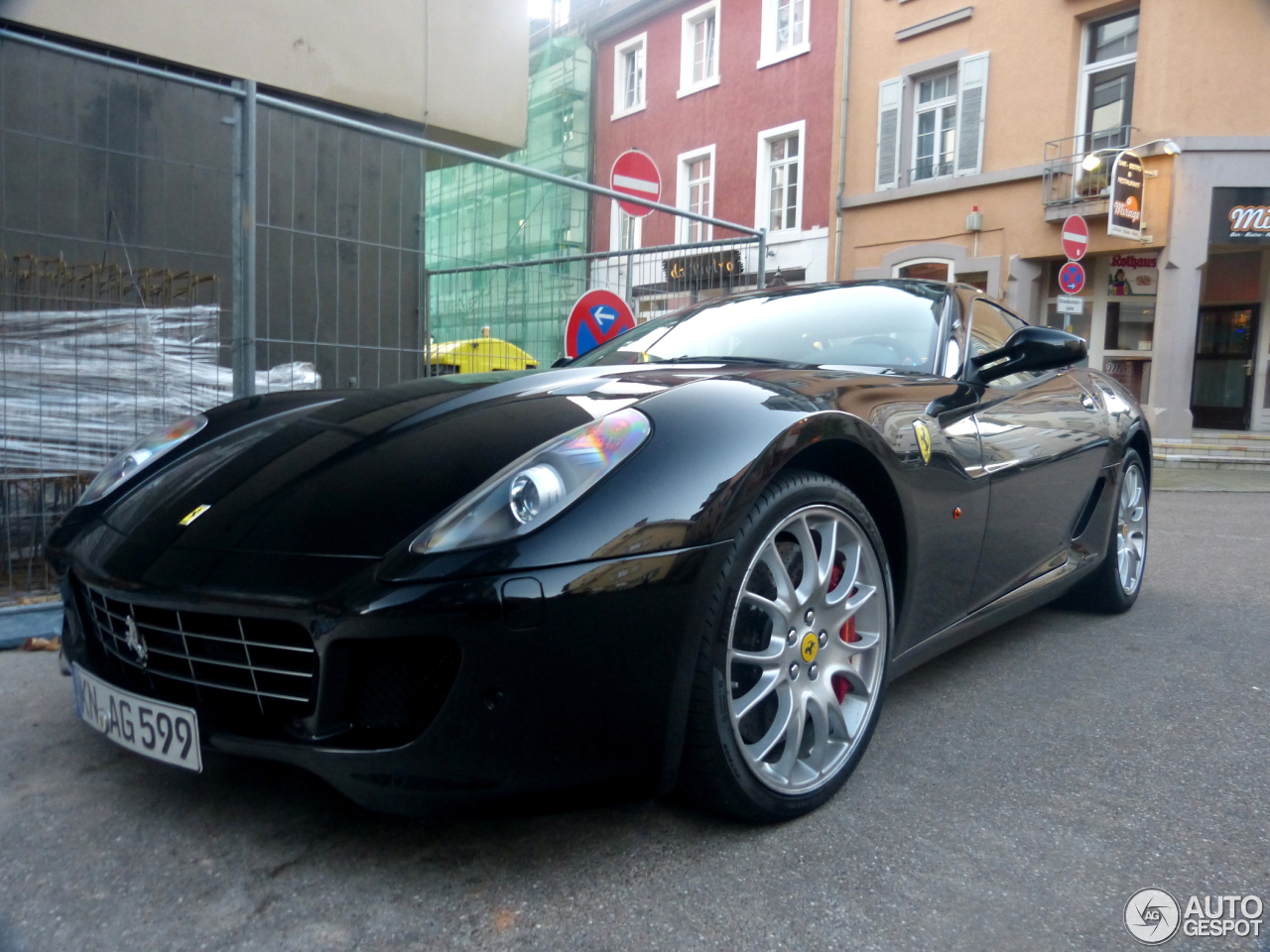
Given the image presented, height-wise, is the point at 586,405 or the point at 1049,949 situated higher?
the point at 586,405

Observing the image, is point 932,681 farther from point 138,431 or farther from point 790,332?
point 138,431

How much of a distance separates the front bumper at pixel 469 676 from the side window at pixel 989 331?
1.78 m

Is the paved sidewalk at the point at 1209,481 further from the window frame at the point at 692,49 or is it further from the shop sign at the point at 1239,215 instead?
the window frame at the point at 692,49

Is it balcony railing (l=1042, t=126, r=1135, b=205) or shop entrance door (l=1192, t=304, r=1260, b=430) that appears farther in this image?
shop entrance door (l=1192, t=304, r=1260, b=430)

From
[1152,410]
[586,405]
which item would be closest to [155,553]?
[586,405]

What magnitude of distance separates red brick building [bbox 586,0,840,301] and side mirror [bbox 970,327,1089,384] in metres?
13.6

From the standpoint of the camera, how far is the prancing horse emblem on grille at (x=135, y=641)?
6.22 feet

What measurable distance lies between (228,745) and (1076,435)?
9.17 feet

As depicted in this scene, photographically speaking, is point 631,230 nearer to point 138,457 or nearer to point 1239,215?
point 138,457

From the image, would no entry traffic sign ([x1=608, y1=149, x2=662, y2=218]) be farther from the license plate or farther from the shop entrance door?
the shop entrance door

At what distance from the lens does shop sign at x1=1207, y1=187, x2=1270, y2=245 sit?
1339cm

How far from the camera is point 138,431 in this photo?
390cm

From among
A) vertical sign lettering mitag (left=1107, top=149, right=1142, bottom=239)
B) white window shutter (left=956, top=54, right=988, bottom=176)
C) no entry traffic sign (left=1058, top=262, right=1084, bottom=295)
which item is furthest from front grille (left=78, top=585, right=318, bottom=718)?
white window shutter (left=956, top=54, right=988, bottom=176)

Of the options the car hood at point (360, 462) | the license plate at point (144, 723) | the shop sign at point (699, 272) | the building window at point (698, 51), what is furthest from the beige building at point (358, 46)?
the building window at point (698, 51)
